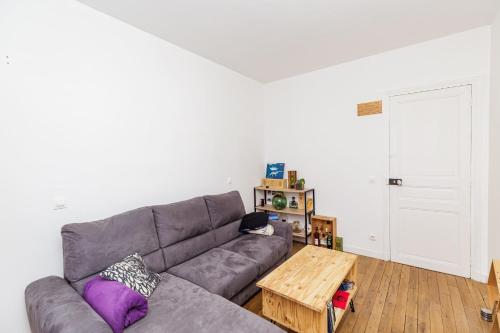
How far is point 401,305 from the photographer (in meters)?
2.17

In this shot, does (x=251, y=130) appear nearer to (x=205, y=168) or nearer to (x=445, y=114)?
(x=205, y=168)

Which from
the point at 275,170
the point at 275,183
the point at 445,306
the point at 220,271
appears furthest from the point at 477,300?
the point at 275,170

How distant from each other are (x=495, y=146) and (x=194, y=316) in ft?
10.2

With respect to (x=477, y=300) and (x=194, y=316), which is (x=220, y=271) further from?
(x=477, y=300)

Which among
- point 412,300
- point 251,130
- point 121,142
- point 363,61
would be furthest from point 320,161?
point 121,142

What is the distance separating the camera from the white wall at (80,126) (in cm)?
161

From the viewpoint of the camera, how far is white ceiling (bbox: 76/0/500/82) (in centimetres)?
201

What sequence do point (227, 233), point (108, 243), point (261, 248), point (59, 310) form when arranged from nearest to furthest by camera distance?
point (59, 310), point (108, 243), point (261, 248), point (227, 233)

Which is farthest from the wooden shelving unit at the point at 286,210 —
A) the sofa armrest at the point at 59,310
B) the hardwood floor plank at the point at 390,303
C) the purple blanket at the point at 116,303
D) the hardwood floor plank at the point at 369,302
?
the sofa armrest at the point at 59,310

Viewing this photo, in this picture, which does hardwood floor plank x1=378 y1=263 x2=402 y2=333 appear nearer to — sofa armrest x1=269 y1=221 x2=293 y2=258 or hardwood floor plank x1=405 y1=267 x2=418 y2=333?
hardwood floor plank x1=405 y1=267 x2=418 y2=333

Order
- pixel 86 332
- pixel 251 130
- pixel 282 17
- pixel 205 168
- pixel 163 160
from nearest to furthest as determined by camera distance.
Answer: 1. pixel 86 332
2. pixel 282 17
3. pixel 163 160
4. pixel 205 168
5. pixel 251 130

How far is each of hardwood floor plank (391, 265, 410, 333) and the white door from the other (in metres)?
0.35

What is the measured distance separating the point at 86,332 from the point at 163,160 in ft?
5.52

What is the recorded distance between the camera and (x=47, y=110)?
1.76 metres
